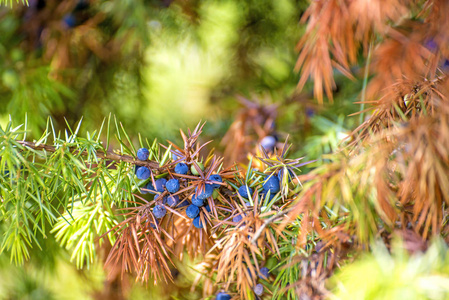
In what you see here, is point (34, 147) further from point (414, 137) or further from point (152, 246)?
point (414, 137)

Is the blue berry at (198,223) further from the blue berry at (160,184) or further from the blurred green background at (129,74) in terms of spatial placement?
the blurred green background at (129,74)

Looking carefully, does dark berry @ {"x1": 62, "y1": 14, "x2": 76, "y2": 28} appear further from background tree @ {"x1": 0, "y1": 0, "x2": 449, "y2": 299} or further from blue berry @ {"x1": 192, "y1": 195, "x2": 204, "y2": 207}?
blue berry @ {"x1": 192, "y1": 195, "x2": 204, "y2": 207}

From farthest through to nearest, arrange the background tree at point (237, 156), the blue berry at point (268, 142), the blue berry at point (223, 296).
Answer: the blue berry at point (268, 142) → the blue berry at point (223, 296) → the background tree at point (237, 156)

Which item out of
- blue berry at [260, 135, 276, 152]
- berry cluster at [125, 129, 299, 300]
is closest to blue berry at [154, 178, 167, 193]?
berry cluster at [125, 129, 299, 300]

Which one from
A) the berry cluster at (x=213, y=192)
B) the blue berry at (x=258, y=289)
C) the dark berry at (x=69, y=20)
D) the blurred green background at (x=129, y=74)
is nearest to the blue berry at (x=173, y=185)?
the berry cluster at (x=213, y=192)

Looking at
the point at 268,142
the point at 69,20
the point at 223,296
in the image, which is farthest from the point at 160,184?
the point at 69,20

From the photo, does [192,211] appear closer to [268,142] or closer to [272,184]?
[272,184]
